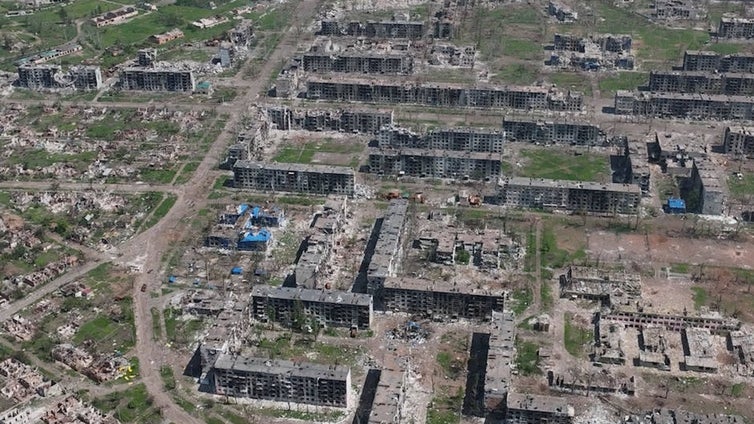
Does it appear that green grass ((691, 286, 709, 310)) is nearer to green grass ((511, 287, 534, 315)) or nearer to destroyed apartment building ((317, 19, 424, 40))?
green grass ((511, 287, 534, 315))

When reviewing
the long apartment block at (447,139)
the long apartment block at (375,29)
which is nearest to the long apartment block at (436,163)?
the long apartment block at (447,139)

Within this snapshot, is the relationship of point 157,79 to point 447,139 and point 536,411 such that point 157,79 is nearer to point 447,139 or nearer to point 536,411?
point 447,139

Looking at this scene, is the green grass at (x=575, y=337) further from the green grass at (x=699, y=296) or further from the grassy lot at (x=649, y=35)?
the grassy lot at (x=649, y=35)

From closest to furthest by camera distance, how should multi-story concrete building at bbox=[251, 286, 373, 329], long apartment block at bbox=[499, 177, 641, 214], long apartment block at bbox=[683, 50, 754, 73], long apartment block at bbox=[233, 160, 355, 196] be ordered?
1. multi-story concrete building at bbox=[251, 286, 373, 329]
2. long apartment block at bbox=[499, 177, 641, 214]
3. long apartment block at bbox=[233, 160, 355, 196]
4. long apartment block at bbox=[683, 50, 754, 73]

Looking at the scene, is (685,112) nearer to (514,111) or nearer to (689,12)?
(514,111)

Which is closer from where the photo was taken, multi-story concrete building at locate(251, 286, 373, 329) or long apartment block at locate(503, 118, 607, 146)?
multi-story concrete building at locate(251, 286, 373, 329)

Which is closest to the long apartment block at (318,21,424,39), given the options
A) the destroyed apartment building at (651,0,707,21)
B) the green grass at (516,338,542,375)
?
the destroyed apartment building at (651,0,707,21)

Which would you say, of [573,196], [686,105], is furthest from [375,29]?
[573,196]
